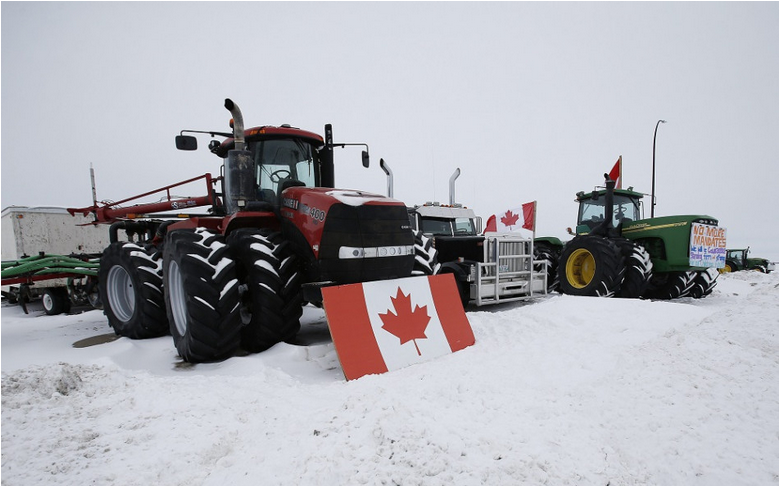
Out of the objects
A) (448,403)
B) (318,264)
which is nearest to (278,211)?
(318,264)

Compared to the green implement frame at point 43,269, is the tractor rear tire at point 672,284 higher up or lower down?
lower down

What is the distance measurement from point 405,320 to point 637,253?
6.12 metres

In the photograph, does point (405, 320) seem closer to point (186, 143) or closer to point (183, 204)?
point (186, 143)

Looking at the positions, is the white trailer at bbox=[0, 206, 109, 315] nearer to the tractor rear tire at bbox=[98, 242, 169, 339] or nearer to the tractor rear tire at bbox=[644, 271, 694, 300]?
the tractor rear tire at bbox=[98, 242, 169, 339]

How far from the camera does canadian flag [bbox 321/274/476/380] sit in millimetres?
3328

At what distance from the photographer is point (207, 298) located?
3.50m

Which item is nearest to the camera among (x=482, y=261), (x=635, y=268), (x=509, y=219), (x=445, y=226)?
(x=482, y=261)

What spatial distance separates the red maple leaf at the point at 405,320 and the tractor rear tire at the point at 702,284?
300 inches

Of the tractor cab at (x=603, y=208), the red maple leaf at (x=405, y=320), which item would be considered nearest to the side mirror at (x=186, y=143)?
the red maple leaf at (x=405, y=320)

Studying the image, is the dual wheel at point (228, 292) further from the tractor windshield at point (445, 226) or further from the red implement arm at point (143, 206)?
the tractor windshield at point (445, 226)

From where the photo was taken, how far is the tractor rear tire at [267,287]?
3707 mm

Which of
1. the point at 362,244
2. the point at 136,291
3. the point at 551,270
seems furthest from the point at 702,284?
the point at 136,291

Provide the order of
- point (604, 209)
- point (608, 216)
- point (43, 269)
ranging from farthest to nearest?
point (604, 209), point (608, 216), point (43, 269)

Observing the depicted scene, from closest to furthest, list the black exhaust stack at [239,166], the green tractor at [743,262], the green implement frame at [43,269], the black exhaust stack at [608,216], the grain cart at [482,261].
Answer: the black exhaust stack at [239,166] < the green implement frame at [43,269] < the grain cart at [482,261] < the black exhaust stack at [608,216] < the green tractor at [743,262]
